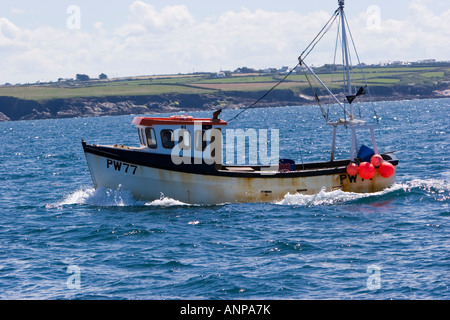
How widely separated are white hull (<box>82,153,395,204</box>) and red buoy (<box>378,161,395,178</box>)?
1.80 m

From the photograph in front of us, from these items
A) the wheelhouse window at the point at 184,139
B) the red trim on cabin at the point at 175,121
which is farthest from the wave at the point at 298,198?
the red trim on cabin at the point at 175,121

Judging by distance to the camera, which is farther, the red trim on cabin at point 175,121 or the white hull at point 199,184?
the red trim on cabin at point 175,121

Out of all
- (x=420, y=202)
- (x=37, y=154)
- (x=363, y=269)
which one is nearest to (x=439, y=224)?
(x=420, y=202)

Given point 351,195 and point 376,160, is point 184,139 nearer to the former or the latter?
point 351,195

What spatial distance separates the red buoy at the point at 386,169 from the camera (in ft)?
92.9

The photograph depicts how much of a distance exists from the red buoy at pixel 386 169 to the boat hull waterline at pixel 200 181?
1651 millimetres

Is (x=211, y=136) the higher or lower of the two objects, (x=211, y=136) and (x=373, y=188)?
the higher

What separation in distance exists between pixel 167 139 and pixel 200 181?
239 cm

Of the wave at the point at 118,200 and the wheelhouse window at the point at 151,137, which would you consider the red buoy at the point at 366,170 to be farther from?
the wheelhouse window at the point at 151,137

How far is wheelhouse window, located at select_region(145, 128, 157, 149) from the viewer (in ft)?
90.0

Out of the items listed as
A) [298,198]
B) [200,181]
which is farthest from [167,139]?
[298,198]
